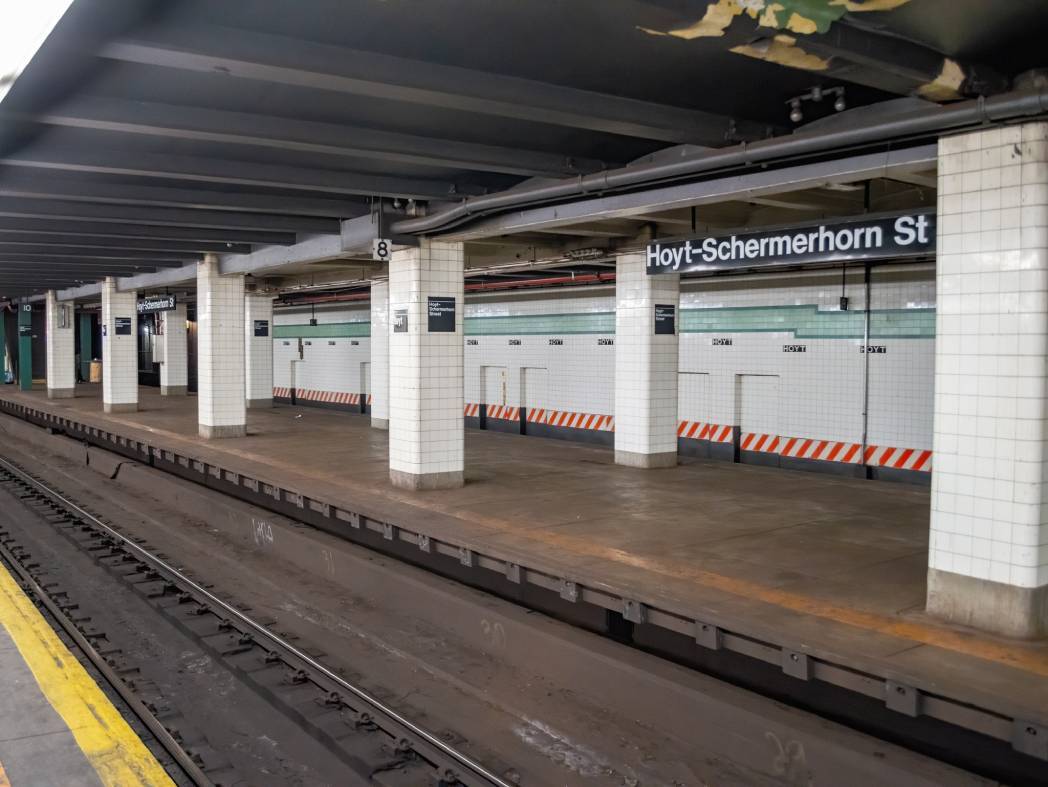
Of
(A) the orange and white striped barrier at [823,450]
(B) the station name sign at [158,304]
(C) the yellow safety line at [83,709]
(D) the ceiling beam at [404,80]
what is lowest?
(C) the yellow safety line at [83,709]

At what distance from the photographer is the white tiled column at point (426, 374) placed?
414 inches

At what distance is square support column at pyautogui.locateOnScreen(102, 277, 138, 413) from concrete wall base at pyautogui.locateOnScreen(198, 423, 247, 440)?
6.90 m

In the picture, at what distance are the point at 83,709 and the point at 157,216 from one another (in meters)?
7.23

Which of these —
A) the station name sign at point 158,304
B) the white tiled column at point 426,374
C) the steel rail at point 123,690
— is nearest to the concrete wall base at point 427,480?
the white tiled column at point 426,374

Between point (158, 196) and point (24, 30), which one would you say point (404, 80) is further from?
point (158, 196)

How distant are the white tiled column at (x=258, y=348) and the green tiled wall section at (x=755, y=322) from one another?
7.03m

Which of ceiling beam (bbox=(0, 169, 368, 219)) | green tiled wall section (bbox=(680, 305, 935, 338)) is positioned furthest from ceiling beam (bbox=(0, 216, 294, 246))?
green tiled wall section (bbox=(680, 305, 935, 338))

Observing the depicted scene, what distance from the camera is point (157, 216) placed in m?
10.8

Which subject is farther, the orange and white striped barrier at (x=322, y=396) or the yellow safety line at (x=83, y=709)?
the orange and white striped barrier at (x=322, y=396)

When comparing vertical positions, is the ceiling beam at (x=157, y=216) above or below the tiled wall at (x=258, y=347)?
above

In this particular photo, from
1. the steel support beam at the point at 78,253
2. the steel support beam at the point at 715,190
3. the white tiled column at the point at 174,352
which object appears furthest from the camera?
the white tiled column at the point at 174,352

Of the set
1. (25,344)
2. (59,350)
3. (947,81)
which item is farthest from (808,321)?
(25,344)

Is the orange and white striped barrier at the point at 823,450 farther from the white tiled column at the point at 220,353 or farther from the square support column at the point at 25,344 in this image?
the square support column at the point at 25,344

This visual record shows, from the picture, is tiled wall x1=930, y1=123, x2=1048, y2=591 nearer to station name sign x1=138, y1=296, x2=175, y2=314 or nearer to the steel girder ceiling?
the steel girder ceiling
